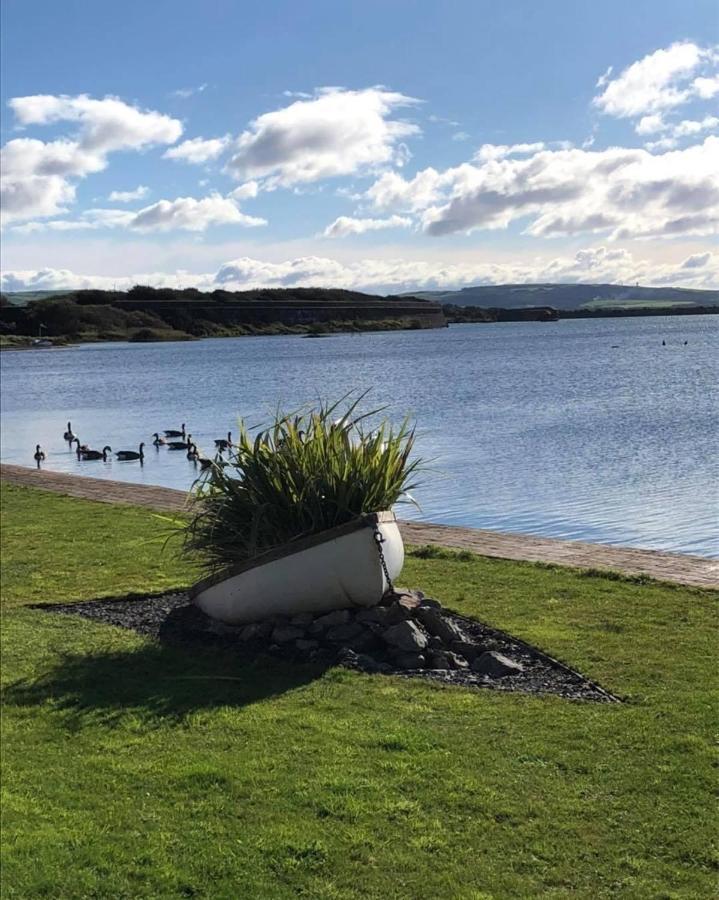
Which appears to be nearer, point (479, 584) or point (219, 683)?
point (219, 683)

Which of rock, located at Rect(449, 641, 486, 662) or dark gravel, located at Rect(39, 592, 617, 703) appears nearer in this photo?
dark gravel, located at Rect(39, 592, 617, 703)

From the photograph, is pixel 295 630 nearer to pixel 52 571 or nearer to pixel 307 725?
pixel 307 725

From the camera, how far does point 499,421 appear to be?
32438mm

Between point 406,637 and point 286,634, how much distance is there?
95 centimetres

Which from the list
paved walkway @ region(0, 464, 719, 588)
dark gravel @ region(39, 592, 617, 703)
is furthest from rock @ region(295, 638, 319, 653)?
paved walkway @ region(0, 464, 719, 588)

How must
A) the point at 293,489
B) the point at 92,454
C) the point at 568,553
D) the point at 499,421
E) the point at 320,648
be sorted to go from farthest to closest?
the point at 499,421, the point at 92,454, the point at 568,553, the point at 293,489, the point at 320,648

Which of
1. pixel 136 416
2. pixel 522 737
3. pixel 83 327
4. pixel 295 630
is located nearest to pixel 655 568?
pixel 295 630

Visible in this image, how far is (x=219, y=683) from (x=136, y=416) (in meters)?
38.3

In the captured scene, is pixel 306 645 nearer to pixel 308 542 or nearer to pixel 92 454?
pixel 308 542

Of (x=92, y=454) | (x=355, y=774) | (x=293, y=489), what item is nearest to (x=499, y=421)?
(x=92, y=454)

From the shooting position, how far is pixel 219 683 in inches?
259

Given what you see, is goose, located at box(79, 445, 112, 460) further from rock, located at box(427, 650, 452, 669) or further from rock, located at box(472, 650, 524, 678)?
rock, located at box(472, 650, 524, 678)

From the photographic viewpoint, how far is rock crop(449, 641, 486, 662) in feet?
22.8

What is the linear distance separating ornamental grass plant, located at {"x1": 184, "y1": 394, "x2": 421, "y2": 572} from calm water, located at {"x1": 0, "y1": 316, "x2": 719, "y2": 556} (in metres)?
6.24
